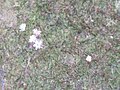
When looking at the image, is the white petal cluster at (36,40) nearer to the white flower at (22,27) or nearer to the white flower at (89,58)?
the white flower at (22,27)

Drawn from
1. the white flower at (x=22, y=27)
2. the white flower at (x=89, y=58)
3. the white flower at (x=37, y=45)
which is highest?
the white flower at (x=22, y=27)

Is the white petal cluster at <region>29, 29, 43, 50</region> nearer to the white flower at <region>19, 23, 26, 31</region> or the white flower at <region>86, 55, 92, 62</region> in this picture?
the white flower at <region>19, 23, 26, 31</region>

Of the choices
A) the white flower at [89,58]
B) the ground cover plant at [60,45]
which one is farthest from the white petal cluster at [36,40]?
the white flower at [89,58]

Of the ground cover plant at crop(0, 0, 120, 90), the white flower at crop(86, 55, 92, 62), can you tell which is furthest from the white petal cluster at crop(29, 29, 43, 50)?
the white flower at crop(86, 55, 92, 62)

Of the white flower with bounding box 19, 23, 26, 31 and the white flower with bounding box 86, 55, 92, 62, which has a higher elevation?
the white flower with bounding box 19, 23, 26, 31

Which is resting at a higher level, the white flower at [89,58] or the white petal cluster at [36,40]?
the white petal cluster at [36,40]

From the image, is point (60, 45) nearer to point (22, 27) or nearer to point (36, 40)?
point (36, 40)

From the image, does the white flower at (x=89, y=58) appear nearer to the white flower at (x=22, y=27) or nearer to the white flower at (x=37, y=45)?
the white flower at (x=37, y=45)

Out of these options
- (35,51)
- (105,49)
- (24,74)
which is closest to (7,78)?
(24,74)
